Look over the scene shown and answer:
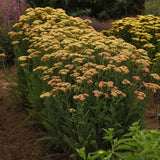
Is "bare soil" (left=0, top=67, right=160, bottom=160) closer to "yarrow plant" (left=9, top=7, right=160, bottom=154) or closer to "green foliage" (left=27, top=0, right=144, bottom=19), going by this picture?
"yarrow plant" (left=9, top=7, right=160, bottom=154)

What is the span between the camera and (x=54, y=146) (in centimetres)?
406

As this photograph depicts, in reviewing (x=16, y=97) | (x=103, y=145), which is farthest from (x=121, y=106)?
(x=16, y=97)

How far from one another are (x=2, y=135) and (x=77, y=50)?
1832 mm

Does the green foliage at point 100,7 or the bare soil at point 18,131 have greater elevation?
the green foliage at point 100,7

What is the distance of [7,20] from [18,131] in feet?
12.9

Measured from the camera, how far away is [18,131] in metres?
4.53

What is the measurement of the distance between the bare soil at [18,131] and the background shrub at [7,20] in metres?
2.02

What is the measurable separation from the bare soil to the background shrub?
2016 mm

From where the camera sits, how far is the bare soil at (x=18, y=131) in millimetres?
4027

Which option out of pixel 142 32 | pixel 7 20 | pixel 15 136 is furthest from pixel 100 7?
pixel 15 136

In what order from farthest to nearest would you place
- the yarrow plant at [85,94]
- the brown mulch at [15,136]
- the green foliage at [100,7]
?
1. the green foliage at [100,7]
2. the brown mulch at [15,136]
3. the yarrow plant at [85,94]

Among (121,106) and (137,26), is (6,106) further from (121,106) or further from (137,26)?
(137,26)

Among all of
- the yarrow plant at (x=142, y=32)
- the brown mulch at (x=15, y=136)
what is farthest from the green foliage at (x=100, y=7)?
the brown mulch at (x=15, y=136)

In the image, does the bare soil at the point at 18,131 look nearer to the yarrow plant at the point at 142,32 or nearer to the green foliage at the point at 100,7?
the yarrow plant at the point at 142,32
